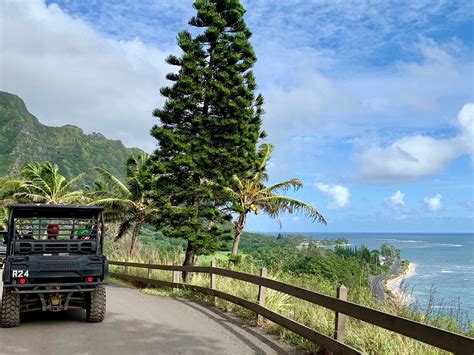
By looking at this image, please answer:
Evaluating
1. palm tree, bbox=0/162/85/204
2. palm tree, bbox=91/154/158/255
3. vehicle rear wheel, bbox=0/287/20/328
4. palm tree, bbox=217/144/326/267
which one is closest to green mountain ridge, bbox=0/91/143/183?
palm tree, bbox=0/162/85/204

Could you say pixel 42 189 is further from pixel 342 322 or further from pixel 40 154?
pixel 40 154

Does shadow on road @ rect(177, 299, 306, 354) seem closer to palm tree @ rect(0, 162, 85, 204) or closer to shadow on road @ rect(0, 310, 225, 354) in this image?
shadow on road @ rect(0, 310, 225, 354)

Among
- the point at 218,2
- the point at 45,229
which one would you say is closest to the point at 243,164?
the point at 218,2

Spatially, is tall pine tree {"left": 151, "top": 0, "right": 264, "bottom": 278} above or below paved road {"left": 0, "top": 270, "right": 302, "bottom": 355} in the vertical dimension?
above

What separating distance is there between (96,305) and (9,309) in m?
1.56

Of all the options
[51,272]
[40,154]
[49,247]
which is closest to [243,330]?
[51,272]

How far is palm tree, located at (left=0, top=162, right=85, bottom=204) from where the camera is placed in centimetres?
4369

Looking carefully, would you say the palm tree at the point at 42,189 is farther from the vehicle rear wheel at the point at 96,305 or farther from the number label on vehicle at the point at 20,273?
the number label on vehicle at the point at 20,273

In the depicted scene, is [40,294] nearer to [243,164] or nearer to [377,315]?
[377,315]

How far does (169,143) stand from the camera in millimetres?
24938

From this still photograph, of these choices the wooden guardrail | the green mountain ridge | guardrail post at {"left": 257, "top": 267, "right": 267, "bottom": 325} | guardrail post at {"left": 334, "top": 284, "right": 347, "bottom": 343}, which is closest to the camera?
the wooden guardrail

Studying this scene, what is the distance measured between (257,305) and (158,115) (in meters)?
17.1

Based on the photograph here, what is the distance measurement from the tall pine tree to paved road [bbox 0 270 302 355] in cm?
1281

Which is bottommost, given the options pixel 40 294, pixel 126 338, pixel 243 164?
pixel 126 338
